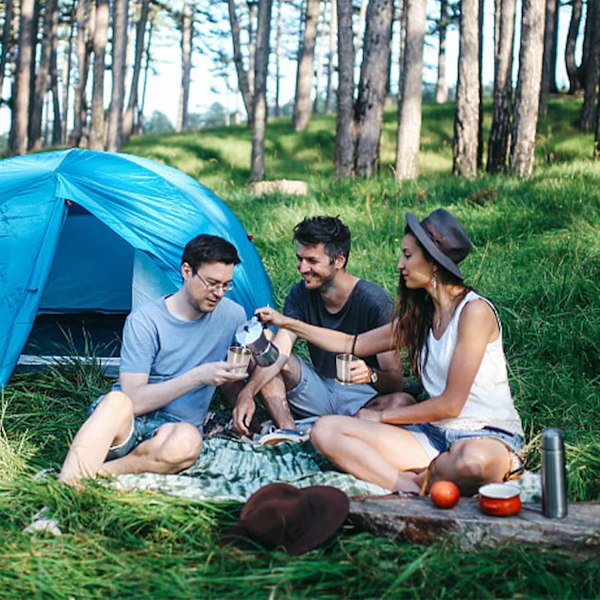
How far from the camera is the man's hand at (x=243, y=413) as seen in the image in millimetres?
4070

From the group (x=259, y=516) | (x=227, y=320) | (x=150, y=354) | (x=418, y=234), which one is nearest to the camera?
(x=259, y=516)

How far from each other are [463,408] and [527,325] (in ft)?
6.82

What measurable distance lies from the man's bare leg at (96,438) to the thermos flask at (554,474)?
1.65 meters

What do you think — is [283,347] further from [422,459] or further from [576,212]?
[576,212]

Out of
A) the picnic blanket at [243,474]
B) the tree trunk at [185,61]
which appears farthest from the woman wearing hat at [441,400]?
the tree trunk at [185,61]

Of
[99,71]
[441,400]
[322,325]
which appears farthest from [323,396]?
[99,71]

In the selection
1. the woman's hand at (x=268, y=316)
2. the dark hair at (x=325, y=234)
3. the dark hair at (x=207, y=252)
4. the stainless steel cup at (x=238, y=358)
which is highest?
the dark hair at (x=325, y=234)

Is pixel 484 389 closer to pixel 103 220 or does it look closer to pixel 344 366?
pixel 344 366

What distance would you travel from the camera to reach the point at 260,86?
1084cm

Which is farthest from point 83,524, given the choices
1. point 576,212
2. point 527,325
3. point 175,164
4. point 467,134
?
point 175,164

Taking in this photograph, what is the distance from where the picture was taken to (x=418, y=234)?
11.0 ft

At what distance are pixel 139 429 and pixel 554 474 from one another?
5.85 feet

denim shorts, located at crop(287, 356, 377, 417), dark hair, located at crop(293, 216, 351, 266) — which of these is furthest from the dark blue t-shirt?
dark hair, located at crop(293, 216, 351, 266)

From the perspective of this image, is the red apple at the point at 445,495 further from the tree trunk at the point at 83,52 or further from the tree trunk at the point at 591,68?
the tree trunk at the point at 83,52
